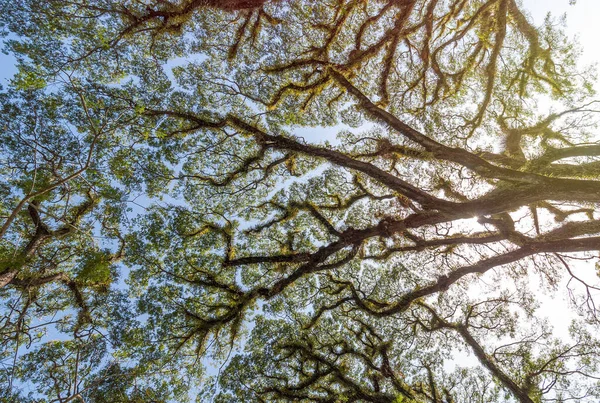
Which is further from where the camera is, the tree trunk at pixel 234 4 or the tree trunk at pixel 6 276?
the tree trunk at pixel 234 4

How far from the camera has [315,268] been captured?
9.05 m

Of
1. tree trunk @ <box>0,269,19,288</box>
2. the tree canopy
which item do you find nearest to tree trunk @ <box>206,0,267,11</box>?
the tree canopy

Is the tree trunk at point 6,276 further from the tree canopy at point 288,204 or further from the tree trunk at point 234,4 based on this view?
the tree trunk at point 234,4

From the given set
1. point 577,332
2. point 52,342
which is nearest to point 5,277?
point 52,342

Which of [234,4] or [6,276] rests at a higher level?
[234,4]

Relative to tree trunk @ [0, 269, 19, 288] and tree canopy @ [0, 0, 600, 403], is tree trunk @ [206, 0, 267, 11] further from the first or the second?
tree trunk @ [0, 269, 19, 288]

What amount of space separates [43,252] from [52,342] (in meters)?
2.82

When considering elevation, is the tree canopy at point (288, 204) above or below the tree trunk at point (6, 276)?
above

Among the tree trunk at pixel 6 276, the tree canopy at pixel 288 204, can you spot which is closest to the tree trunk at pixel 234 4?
the tree canopy at pixel 288 204

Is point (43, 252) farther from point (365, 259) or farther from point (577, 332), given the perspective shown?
point (577, 332)

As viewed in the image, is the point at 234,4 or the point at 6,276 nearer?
the point at 6,276

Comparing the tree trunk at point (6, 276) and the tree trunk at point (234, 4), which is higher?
the tree trunk at point (234, 4)

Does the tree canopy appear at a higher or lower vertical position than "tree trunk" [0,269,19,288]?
higher

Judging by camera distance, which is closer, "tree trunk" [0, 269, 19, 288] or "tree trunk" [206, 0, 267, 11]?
"tree trunk" [0, 269, 19, 288]
